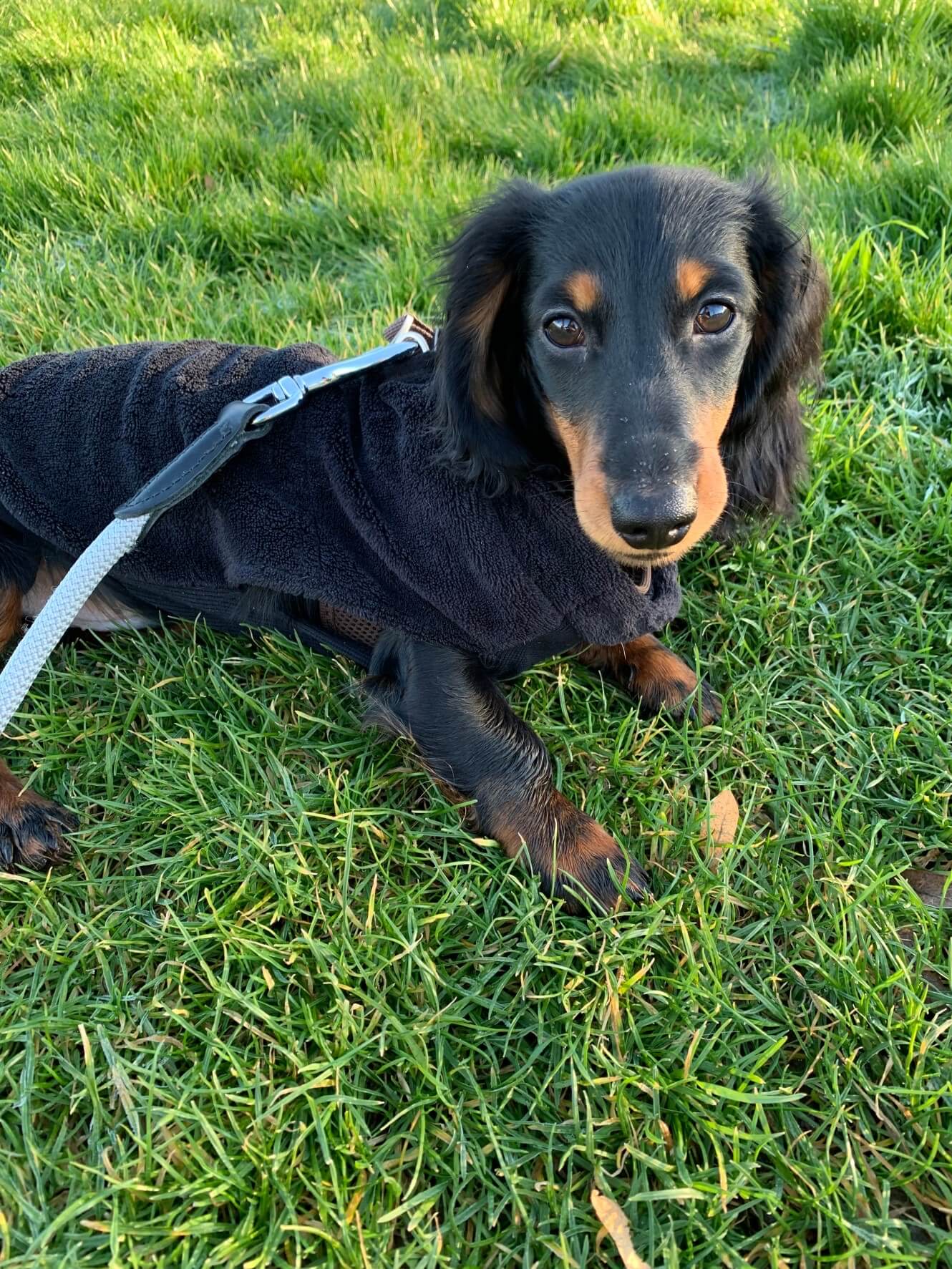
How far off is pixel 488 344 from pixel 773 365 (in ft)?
1.79

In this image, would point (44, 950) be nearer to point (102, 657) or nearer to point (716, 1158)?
point (102, 657)

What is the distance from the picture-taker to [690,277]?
141 centimetres

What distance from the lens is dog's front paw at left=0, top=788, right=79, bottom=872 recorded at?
1.67 meters

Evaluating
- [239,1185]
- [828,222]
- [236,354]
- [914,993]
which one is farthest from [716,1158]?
[828,222]

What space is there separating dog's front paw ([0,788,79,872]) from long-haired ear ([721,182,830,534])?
4.89 feet

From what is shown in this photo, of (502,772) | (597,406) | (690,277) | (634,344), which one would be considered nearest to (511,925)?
(502,772)

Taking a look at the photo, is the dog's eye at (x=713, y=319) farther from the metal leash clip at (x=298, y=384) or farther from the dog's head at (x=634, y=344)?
the metal leash clip at (x=298, y=384)

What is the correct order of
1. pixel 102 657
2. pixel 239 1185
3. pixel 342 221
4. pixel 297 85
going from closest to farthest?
pixel 239 1185 < pixel 102 657 < pixel 342 221 < pixel 297 85

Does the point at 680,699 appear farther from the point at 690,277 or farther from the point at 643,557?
the point at 690,277

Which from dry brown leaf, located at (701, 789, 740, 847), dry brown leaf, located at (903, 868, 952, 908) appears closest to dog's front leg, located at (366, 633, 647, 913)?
dry brown leaf, located at (701, 789, 740, 847)

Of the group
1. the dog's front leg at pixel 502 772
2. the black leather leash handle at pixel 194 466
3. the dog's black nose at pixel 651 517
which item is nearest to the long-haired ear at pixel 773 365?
the dog's black nose at pixel 651 517

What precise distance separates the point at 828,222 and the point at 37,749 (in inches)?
107

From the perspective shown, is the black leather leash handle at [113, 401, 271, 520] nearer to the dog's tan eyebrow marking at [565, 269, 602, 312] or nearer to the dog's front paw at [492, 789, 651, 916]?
the dog's tan eyebrow marking at [565, 269, 602, 312]

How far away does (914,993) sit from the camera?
4.46 ft
